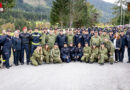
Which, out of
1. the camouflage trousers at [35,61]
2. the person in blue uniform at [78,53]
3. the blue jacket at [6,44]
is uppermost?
the blue jacket at [6,44]

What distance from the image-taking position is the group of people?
9.38m

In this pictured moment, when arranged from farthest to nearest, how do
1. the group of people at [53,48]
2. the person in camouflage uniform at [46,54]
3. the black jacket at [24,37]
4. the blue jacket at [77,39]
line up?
1. the blue jacket at [77,39]
2. the person in camouflage uniform at [46,54]
3. the black jacket at [24,37]
4. the group of people at [53,48]

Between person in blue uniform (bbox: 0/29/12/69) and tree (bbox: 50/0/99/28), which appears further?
tree (bbox: 50/0/99/28)

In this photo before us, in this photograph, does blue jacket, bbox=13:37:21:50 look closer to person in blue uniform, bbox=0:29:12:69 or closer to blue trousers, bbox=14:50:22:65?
blue trousers, bbox=14:50:22:65

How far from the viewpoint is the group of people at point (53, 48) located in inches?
369

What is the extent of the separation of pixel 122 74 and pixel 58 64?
361 cm

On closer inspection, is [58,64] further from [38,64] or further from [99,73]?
[99,73]

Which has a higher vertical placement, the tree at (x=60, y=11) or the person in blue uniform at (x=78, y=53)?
the tree at (x=60, y=11)

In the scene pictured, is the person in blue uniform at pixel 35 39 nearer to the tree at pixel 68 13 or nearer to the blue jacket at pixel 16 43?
the blue jacket at pixel 16 43

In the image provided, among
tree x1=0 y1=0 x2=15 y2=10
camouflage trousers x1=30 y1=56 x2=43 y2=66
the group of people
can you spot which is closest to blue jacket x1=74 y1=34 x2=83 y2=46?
the group of people

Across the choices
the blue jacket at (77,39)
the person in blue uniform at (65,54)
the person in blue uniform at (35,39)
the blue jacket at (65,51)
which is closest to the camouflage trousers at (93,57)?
the person in blue uniform at (65,54)

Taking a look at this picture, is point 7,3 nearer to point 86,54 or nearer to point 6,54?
point 6,54

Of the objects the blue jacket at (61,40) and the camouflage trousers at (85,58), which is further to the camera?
the blue jacket at (61,40)

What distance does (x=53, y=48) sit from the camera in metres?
10.2
